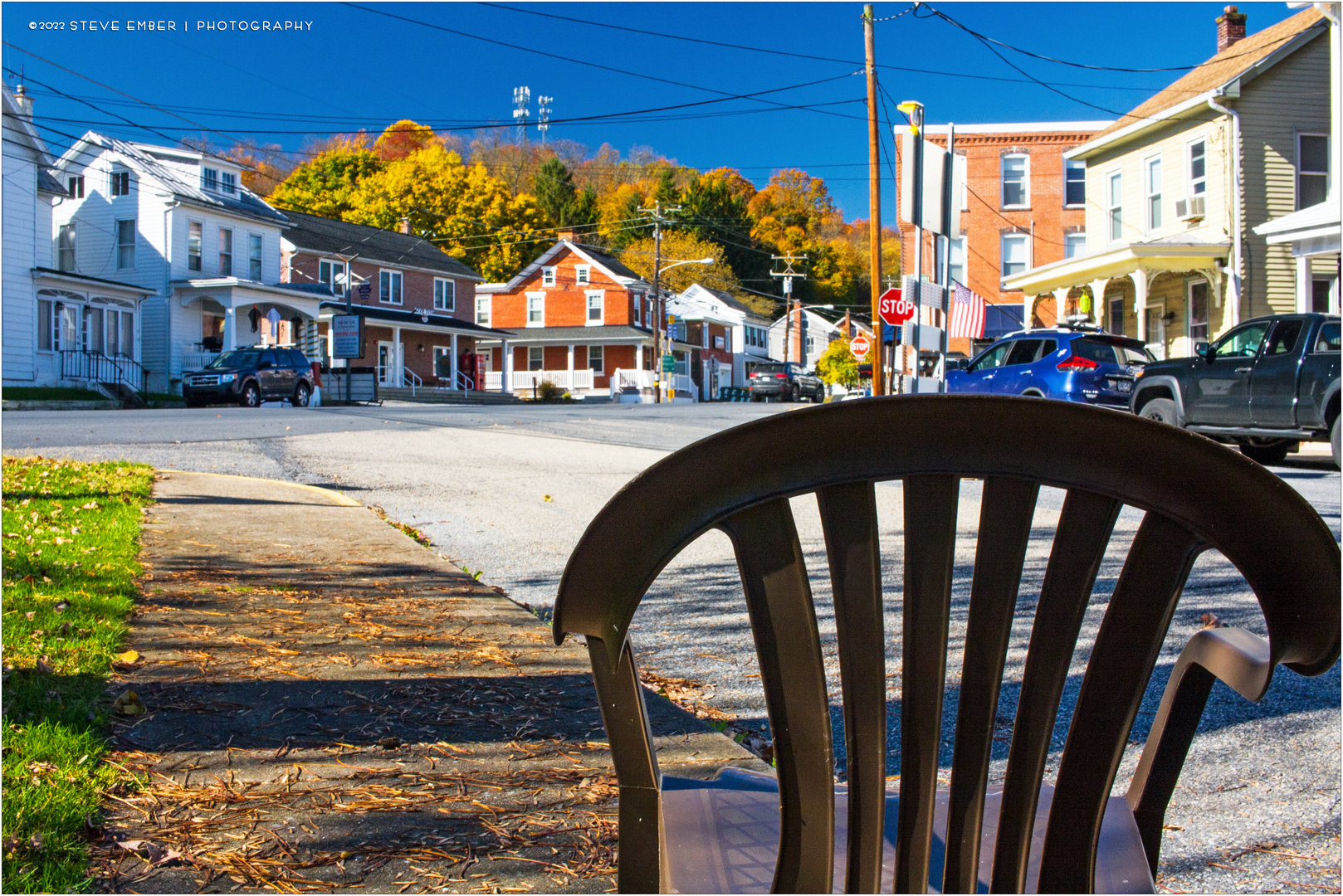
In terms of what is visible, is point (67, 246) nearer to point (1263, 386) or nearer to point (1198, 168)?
point (1198, 168)

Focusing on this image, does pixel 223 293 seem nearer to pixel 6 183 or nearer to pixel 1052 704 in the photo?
pixel 6 183

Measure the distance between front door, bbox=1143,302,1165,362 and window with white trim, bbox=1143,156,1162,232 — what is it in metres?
1.84

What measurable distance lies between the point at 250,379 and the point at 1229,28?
25.8 metres

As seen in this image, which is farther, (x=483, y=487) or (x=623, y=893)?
(x=483, y=487)

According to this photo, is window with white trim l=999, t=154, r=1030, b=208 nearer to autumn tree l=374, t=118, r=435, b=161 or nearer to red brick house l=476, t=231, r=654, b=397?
red brick house l=476, t=231, r=654, b=397

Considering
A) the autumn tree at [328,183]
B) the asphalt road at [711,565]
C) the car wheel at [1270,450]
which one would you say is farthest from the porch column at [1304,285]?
the autumn tree at [328,183]

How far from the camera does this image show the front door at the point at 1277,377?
1120 centimetres

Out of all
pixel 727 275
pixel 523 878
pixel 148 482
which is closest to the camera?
pixel 523 878

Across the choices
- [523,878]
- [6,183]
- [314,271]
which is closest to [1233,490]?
[523,878]

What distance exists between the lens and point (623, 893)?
1341 millimetres

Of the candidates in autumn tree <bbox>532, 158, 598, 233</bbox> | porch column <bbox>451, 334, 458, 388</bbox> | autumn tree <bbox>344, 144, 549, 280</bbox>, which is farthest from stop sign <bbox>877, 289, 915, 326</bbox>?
autumn tree <bbox>532, 158, 598, 233</bbox>

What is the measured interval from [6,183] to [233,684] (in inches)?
1239

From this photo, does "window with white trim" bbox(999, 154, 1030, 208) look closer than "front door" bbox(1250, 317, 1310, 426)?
No

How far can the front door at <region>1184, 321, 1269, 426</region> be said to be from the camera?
11.8 meters
